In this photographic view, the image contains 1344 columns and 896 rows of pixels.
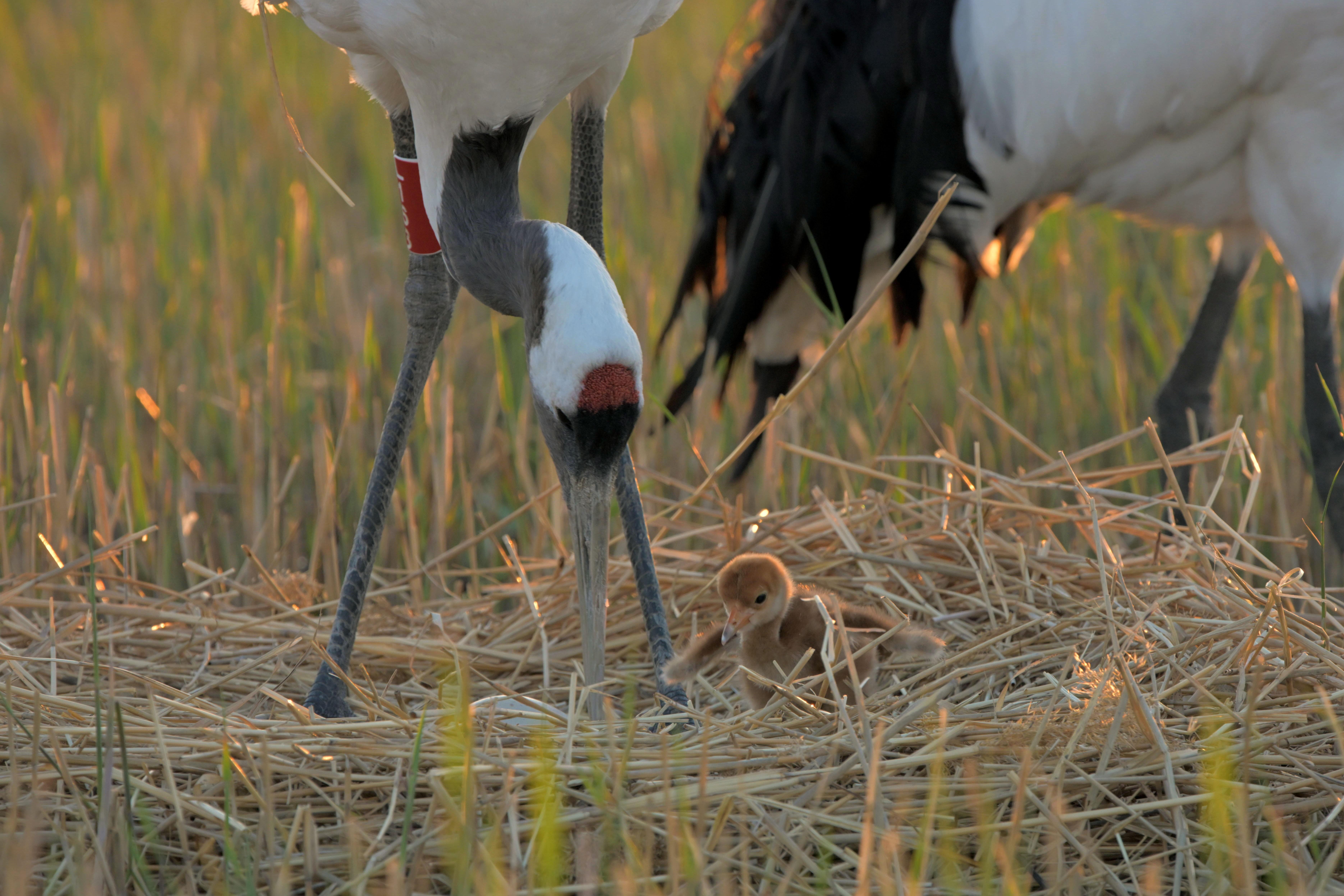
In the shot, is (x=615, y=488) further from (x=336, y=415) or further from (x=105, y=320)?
(x=105, y=320)

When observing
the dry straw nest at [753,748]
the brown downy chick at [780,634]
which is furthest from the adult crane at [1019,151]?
the brown downy chick at [780,634]

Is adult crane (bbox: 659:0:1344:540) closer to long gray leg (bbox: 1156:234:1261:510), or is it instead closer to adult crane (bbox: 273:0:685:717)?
long gray leg (bbox: 1156:234:1261:510)

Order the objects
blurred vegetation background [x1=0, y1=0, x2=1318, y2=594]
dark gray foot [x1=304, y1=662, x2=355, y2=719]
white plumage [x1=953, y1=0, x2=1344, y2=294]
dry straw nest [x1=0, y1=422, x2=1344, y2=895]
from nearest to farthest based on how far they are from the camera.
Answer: dry straw nest [x1=0, y1=422, x2=1344, y2=895] → dark gray foot [x1=304, y1=662, x2=355, y2=719] → white plumage [x1=953, y1=0, x2=1344, y2=294] → blurred vegetation background [x1=0, y1=0, x2=1318, y2=594]

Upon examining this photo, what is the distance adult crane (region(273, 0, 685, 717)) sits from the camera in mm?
2100

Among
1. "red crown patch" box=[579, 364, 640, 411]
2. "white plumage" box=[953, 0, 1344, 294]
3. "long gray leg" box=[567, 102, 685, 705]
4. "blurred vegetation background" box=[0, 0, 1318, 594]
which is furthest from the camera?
"blurred vegetation background" box=[0, 0, 1318, 594]

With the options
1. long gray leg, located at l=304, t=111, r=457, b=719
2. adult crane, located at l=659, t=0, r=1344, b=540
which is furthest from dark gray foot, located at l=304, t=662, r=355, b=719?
adult crane, located at l=659, t=0, r=1344, b=540

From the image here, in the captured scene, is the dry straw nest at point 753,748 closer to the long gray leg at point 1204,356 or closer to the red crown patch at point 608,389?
the red crown patch at point 608,389

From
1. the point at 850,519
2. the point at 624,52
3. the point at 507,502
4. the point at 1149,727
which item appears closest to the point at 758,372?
the point at 507,502

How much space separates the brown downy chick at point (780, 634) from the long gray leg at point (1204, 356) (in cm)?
149

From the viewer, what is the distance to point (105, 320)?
14.4 ft

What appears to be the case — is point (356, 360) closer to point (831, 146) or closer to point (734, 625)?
point (831, 146)

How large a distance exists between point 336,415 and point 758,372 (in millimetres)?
1212

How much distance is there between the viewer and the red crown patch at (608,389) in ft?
6.65

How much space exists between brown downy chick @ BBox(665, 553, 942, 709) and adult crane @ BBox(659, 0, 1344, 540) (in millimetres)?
1076
